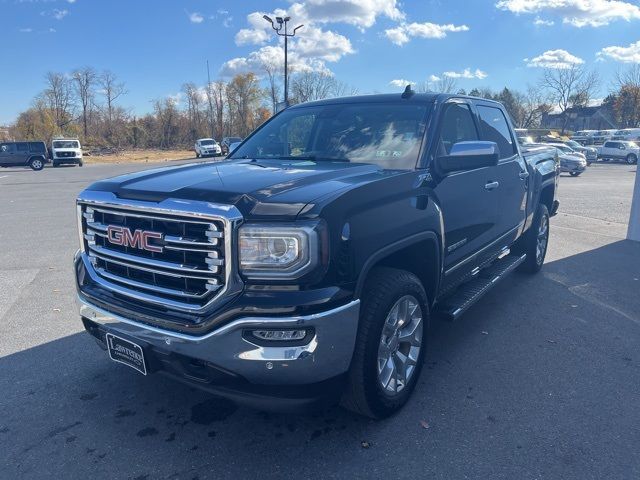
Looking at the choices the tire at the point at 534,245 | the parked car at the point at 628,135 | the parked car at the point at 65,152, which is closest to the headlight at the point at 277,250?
the tire at the point at 534,245

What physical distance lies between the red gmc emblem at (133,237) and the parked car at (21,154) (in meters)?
35.2

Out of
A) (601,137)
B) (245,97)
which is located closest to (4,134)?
(245,97)

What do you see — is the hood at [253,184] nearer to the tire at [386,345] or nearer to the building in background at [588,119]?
the tire at [386,345]

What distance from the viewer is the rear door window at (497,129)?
15.3ft

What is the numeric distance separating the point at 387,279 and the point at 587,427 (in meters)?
1.51

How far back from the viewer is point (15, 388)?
341 centimetres

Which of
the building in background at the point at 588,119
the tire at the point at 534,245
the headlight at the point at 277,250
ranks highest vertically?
the building in background at the point at 588,119

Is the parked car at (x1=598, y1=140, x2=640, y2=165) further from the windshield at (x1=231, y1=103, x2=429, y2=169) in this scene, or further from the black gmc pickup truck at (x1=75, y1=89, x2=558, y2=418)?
the black gmc pickup truck at (x1=75, y1=89, x2=558, y2=418)

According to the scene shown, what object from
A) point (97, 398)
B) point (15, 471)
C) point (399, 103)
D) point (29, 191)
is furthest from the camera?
point (29, 191)

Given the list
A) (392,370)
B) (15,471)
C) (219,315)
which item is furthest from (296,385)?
(15,471)

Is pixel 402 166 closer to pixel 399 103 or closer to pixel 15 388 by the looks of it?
pixel 399 103

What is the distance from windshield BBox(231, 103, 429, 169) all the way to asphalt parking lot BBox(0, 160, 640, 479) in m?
1.65

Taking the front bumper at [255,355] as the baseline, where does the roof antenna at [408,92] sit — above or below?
above

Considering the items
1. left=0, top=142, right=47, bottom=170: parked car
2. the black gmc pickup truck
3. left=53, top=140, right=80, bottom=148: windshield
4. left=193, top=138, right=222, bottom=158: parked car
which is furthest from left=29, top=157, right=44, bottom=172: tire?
the black gmc pickup truck
